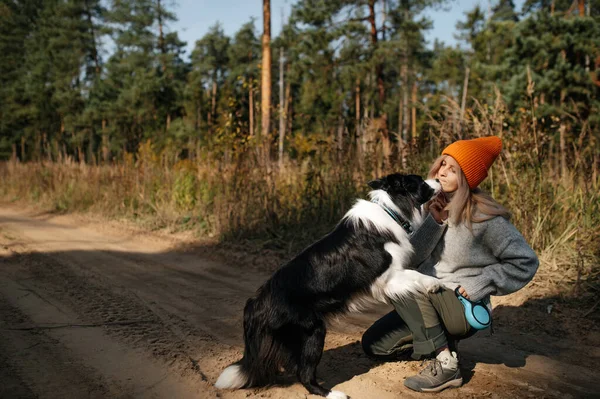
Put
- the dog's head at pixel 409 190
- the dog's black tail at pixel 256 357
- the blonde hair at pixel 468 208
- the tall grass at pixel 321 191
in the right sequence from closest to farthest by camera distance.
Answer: the dog's black tail at pixel 256 357
the blonde hair at pixel 468 208
the dog's head at pixel 409 190
the tall grass at pixel 321 191

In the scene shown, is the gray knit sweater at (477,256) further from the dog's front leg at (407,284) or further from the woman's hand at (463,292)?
the dog's front leg at (407,284)

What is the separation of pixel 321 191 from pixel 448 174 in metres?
4.31

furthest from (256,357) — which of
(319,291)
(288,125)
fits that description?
(288,125)

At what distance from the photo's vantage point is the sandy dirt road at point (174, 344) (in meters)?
2.83

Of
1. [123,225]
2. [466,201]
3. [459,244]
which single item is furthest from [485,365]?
[123,225]

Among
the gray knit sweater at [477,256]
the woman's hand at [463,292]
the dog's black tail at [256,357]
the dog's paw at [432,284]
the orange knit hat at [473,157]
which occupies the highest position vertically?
the orange knit hat at [473,157]

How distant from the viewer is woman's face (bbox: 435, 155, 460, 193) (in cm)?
293

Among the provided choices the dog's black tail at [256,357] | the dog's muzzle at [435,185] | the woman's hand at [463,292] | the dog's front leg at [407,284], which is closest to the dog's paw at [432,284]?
the dog's front leg at [407,284]

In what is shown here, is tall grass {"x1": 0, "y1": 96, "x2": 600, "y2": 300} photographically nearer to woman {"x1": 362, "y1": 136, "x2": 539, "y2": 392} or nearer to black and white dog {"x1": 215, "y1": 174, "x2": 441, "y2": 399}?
woman {"x1": 362, "y1": 136, "x2": 539, "y2": 392}

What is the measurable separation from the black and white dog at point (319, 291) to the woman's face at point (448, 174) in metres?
0.39

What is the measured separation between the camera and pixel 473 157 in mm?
2850

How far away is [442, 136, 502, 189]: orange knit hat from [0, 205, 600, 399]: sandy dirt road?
1400 mm

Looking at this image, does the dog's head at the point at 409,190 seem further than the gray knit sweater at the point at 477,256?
Yes

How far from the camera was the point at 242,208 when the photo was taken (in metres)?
7.30
